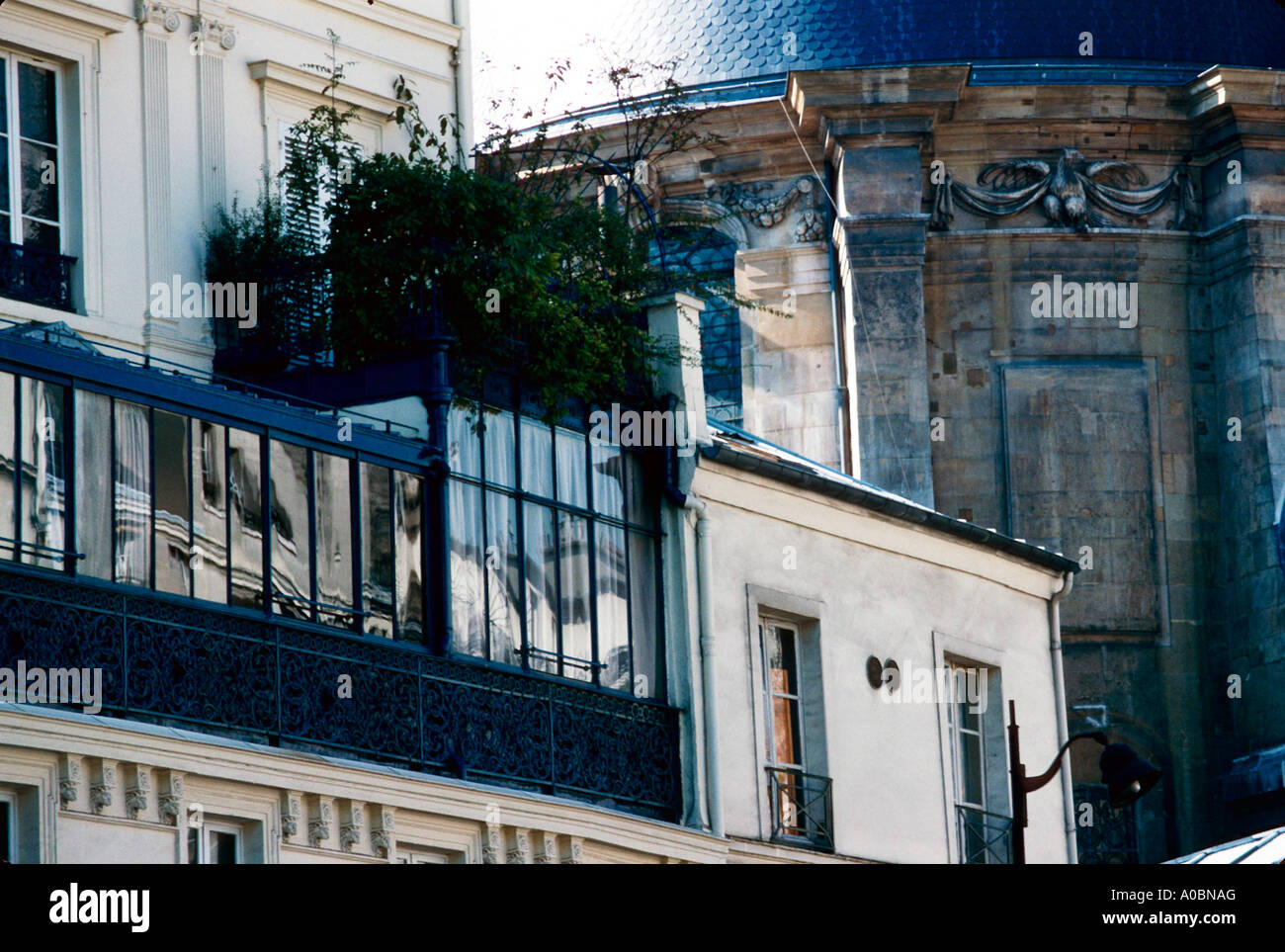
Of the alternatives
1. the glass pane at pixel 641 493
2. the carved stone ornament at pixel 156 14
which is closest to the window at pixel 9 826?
the glass pane at pixel 641 493

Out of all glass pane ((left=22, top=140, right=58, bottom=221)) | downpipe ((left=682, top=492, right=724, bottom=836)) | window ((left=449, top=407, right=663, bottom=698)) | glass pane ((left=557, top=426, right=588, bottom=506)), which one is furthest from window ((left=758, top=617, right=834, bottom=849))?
glass pane ((left=22, top=140, right=58, bottom=221))

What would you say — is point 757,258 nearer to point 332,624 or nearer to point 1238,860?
point 1238,860

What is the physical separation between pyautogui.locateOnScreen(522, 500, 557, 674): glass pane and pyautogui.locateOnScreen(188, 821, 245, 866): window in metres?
3.59

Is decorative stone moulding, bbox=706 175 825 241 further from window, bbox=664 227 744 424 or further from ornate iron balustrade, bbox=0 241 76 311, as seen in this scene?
ornate iron balustrade, bbox=0 241 76 311

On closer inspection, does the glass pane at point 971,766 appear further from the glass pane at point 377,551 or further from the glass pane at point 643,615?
the glass pane at point 377,551

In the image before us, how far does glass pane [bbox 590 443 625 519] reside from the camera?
23.2 m

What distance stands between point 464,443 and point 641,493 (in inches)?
88.5

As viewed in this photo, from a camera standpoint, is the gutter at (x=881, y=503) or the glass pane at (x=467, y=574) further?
the gutter at (x=881, y=503)

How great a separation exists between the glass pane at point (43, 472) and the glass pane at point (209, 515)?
1138mm

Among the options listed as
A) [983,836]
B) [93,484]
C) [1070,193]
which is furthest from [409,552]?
[1070,193]

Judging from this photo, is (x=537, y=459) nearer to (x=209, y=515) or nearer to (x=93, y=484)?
(x=209, y=515)

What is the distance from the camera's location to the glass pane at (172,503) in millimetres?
18938

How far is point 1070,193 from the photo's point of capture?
37.1m

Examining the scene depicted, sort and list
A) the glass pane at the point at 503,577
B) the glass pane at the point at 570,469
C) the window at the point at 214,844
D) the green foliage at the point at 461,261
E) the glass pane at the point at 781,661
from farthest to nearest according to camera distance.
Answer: the glass pane at the point at 781,661 < the glass pane at the point at 570,469 < the green foliage at the point at 461,261 < the glass pane at the point at 503,577 < the window at the point at 214,844
